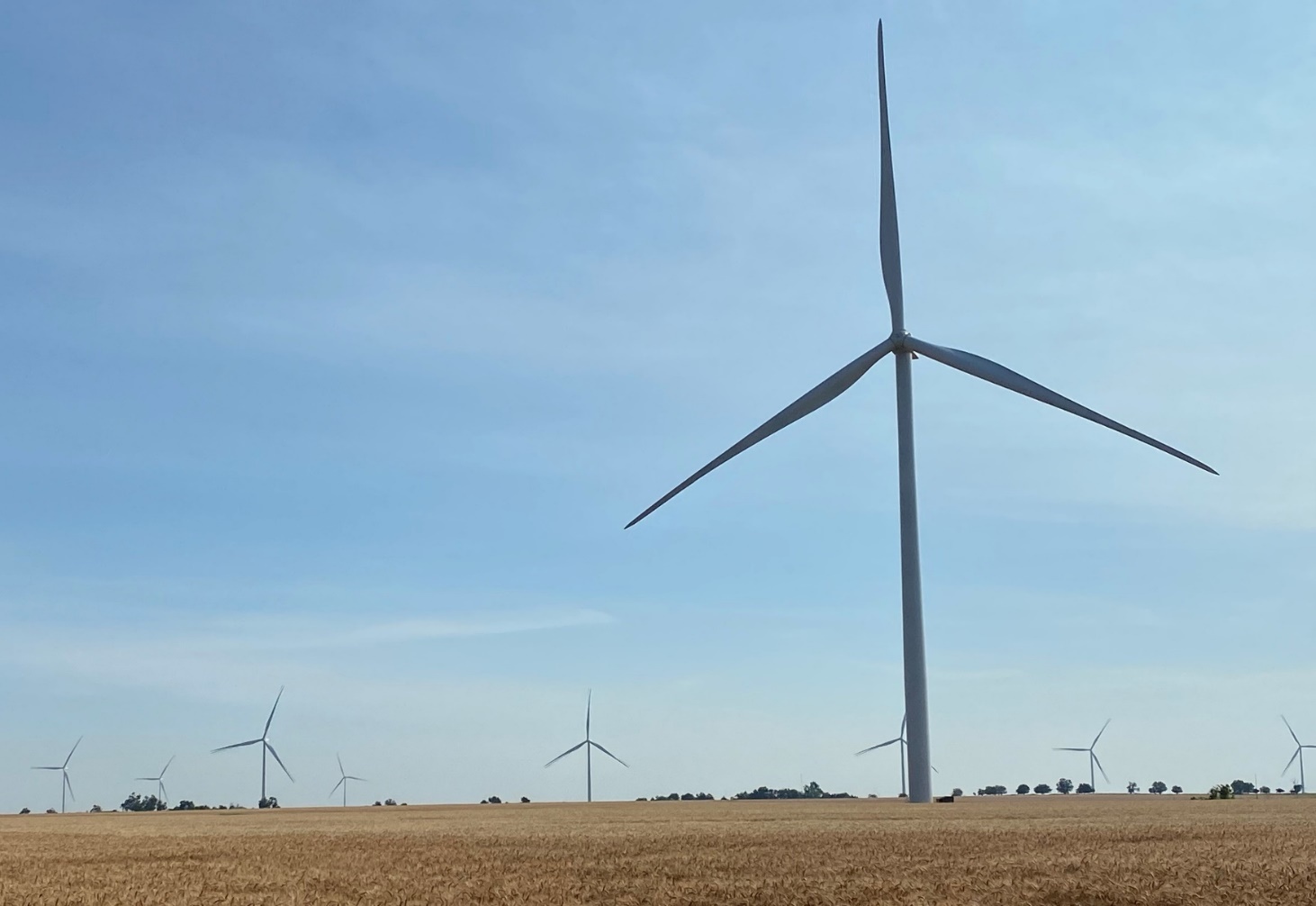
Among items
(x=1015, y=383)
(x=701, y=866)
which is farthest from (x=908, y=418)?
(x=701, y=866)

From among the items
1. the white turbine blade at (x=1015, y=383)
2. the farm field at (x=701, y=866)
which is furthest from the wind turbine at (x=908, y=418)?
the farm field at (x=701, y=866)

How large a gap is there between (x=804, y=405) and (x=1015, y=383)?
11903 mm

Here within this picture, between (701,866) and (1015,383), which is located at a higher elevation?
(1015,383)

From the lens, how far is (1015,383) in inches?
2953

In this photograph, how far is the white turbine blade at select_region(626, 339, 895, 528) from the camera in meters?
74.7

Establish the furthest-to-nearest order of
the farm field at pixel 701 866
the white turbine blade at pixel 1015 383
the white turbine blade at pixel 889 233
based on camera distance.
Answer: the white turbine blade at pixel 889 233 < the white turbine blade at pixel 1015 383 < the farm field at pixel 701 866

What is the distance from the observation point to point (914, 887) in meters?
20.8

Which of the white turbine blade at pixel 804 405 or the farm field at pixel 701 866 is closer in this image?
the farm field at pixel 701 866

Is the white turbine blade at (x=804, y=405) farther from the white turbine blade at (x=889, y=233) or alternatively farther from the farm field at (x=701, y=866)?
the farm field at (x=701, y=866)

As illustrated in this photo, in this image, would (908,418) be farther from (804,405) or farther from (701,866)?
(701,866)

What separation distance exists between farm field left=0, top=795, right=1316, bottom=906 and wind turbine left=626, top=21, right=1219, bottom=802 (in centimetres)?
3191

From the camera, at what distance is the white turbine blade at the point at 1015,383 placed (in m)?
68.2

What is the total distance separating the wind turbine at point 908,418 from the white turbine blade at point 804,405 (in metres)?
0.05

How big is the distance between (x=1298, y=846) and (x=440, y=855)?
17.7 meters
